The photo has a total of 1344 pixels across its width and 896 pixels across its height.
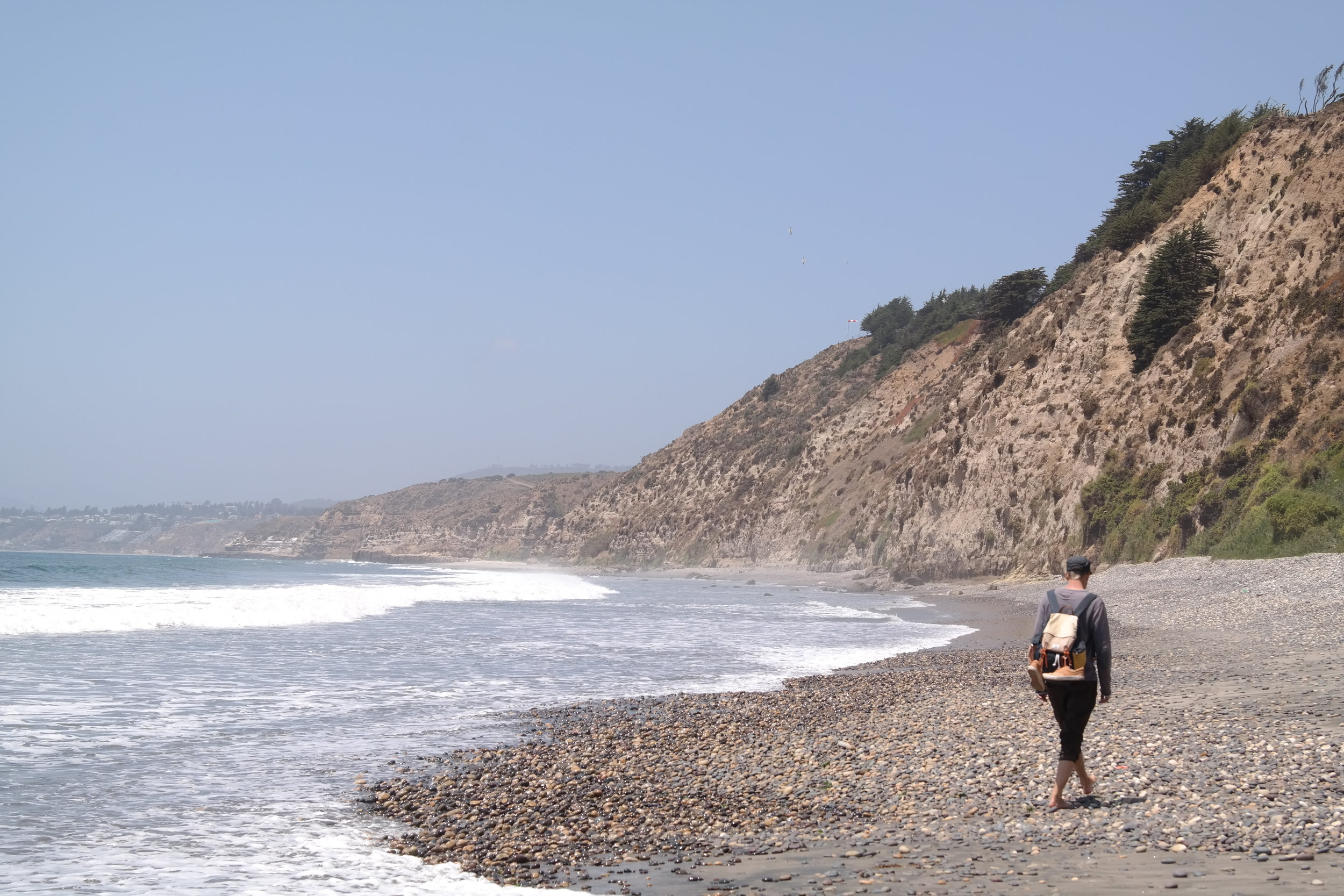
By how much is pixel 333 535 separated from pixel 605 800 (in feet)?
566

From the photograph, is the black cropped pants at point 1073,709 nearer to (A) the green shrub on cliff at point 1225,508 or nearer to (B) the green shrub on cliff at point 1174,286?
(A) the green shrub on cliff at point 1225,508

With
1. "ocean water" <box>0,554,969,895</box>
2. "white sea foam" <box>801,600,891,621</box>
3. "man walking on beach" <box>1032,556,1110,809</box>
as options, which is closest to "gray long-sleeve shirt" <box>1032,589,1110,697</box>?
"man walking on beach" <box>1032,556,1110,809</box>

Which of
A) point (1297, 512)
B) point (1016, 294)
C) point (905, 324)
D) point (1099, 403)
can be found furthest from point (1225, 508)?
point (905, 324)

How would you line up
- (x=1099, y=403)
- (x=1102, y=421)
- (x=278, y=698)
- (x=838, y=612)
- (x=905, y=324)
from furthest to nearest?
(x=905, y=324) < (x=1099, y=403) < (x=1102, y=421) < (x=838, y=612) < (x=278, y=698)

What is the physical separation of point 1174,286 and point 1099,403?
4.92m

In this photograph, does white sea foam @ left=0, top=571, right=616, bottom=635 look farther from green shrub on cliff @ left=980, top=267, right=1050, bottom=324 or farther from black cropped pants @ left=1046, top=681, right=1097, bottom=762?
green shrub on cliff @ left=980, top=267, right=1050, bottom=324

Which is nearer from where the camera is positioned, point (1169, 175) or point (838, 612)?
point (838, 612)

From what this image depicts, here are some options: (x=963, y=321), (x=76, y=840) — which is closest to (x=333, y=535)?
(x=963, y=321)

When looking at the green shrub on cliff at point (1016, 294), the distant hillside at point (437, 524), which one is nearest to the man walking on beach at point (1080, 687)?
the green shrub on cliff at point (1016, 294)

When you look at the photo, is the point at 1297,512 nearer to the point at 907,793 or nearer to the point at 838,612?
the point at 838,612

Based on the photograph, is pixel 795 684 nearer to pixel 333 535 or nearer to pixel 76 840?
pixel 76 840

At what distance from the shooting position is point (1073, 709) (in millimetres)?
6750

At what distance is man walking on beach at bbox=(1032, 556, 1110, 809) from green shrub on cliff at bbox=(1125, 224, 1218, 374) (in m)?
33.4

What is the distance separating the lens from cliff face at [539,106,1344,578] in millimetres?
30000
